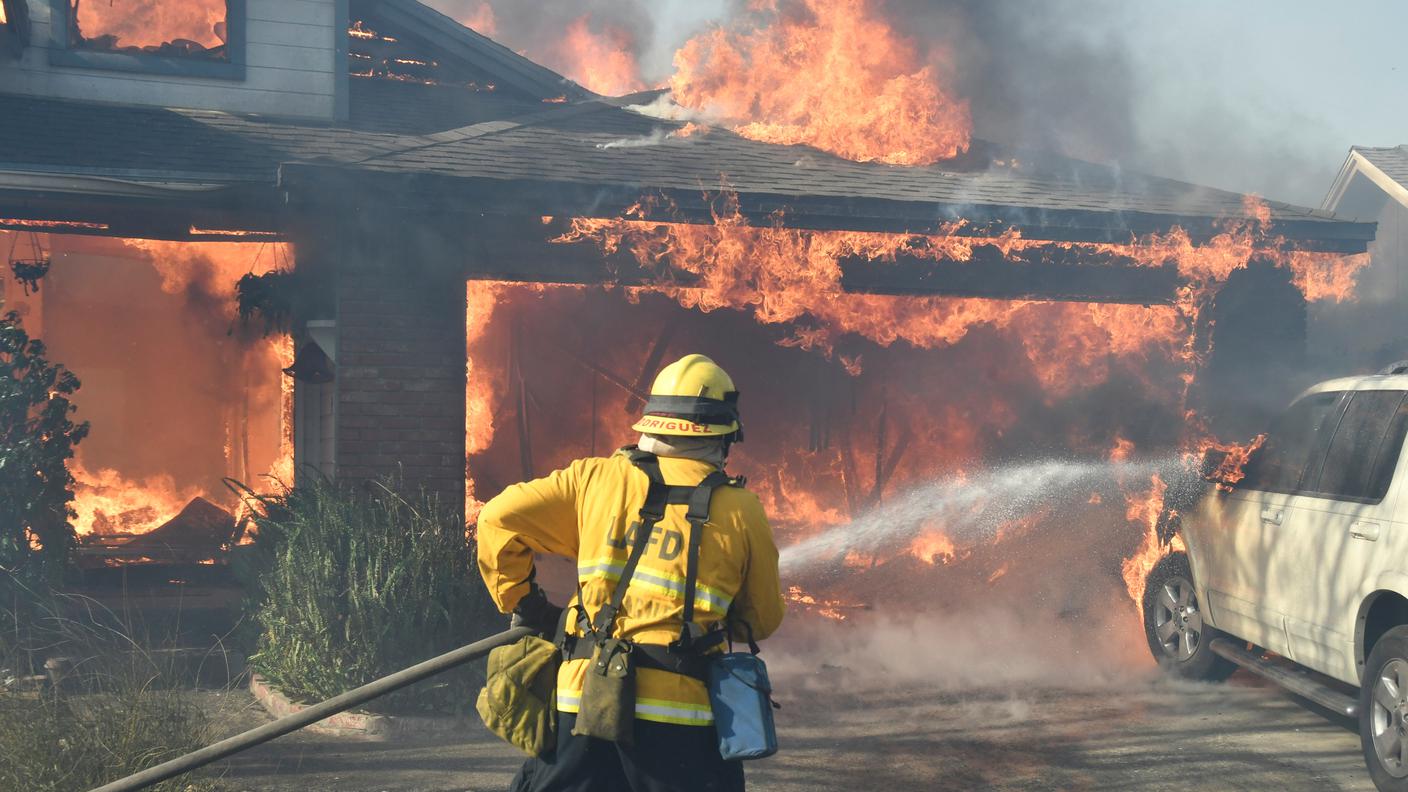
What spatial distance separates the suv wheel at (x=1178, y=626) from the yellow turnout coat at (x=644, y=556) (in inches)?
201

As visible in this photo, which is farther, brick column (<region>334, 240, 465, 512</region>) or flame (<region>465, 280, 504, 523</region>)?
flame (<region>465, 280, 504, 523</region>)

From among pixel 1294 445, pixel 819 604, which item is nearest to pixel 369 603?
pixel 819 604

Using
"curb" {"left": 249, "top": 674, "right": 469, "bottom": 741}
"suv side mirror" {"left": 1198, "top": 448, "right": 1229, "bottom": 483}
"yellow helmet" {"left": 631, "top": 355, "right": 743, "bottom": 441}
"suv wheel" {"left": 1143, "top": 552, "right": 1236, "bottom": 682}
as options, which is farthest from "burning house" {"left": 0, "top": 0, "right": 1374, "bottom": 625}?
"yellow helmet" {"left": 631, "top": 355, "right": 743, "bottom": 441}

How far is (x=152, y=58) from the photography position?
10.4 m

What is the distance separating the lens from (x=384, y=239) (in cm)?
818

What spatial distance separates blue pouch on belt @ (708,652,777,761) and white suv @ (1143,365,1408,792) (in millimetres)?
3589

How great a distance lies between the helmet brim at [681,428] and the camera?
353cm

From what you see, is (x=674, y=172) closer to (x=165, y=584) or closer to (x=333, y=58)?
(x=333, y=58)

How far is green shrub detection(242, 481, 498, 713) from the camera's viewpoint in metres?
6.87

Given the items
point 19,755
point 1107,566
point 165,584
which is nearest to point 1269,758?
point 1107,566

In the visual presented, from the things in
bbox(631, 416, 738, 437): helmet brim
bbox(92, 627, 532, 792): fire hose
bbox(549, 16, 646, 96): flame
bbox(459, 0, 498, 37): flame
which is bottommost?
bbox(92, 627, 532, 792): fire hose

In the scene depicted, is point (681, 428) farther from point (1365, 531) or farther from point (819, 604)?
point (819, 604)

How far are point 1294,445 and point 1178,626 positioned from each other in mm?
1663

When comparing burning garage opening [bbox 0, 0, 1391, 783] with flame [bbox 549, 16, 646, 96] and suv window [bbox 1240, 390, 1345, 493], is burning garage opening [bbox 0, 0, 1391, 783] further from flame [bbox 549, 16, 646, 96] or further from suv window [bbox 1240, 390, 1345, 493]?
flame [bbox 549, 16, 646, 96]
